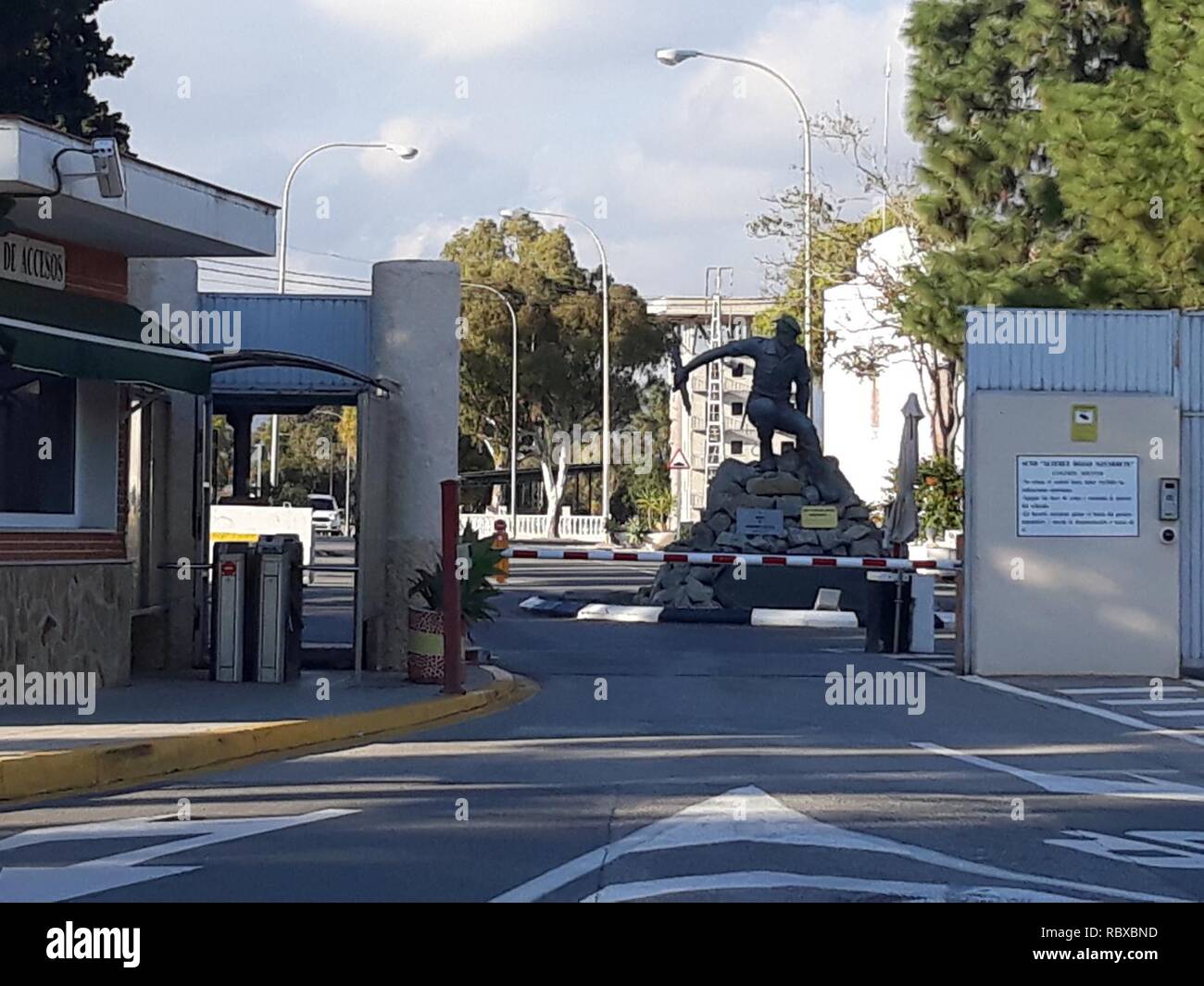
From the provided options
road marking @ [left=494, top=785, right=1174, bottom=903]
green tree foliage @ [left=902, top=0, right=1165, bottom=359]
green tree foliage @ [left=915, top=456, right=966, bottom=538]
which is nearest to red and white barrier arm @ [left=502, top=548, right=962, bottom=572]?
green tree foliage @ [left=902, top=0, right=1165, bottom=359]

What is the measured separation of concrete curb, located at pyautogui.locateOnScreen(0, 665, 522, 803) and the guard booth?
20.8 feet

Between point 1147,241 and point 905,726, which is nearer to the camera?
point 905,726

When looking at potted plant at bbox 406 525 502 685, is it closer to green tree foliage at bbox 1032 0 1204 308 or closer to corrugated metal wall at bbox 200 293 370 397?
corrugated metal wall at bbox 200 293 370 397

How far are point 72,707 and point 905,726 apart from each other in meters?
6.26

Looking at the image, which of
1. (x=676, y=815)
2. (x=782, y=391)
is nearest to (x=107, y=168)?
(x=676, y=815)

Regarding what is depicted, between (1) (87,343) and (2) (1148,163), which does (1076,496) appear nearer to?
(2) (1148,163)

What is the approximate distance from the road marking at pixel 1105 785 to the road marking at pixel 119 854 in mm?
4293

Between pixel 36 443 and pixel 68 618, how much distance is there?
149 cm

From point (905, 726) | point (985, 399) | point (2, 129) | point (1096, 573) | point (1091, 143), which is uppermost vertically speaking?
point (1091, 143)

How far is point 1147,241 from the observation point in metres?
26.0

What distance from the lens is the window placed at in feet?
44.8

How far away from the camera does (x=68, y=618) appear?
13.6 meters
